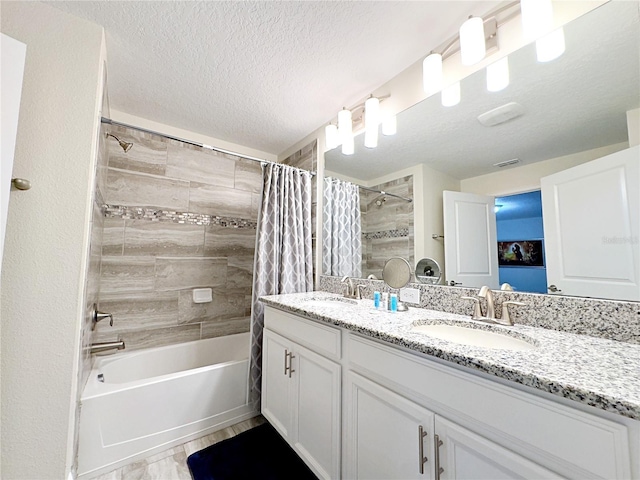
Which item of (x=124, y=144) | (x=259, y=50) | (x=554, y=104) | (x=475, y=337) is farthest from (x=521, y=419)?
(x=124, y=144)

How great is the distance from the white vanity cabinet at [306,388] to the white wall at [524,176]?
3.16ft

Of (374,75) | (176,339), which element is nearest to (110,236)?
(176,339)

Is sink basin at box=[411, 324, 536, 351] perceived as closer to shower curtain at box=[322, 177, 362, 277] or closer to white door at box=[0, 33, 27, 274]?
shower curtain at box=[322, 177, 362, 277]

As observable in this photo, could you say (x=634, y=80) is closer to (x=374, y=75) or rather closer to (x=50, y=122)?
(x=374, y=75)

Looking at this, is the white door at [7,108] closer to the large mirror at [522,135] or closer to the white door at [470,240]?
the large mirror at [522,135]

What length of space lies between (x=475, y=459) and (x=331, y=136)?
194 centimetres

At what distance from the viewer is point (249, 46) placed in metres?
1.40

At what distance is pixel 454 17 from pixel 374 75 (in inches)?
19.1

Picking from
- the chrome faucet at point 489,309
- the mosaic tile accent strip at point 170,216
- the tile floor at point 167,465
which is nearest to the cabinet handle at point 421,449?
the chrome faucet at point 489,309

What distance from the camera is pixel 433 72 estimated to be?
4.36 ft

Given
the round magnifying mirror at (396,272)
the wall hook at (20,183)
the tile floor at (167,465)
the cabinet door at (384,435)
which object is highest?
the wall hook at (20,183)

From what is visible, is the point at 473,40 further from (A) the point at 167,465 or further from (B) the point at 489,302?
(A) the point at 167,465

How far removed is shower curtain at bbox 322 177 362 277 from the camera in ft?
6.37

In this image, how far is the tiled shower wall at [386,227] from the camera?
1562 mm
